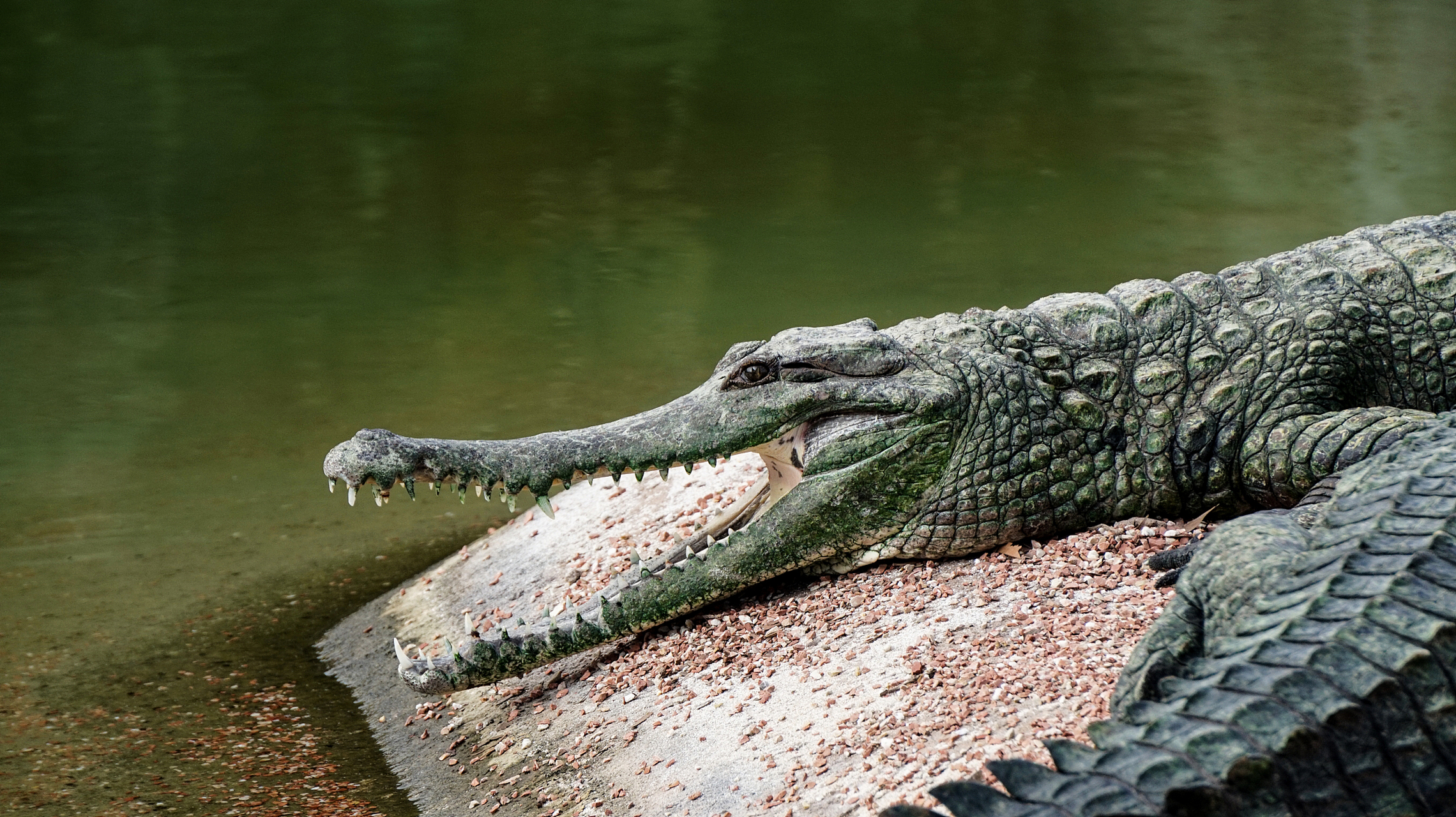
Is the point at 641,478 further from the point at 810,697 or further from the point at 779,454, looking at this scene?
the point at 810,697

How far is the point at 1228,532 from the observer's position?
2.81 meters

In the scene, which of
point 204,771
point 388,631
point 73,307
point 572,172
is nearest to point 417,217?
point 572,172

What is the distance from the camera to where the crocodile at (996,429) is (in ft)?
11.9

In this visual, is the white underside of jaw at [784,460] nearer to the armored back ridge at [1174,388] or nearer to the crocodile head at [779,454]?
the crocodile head at [779,454]

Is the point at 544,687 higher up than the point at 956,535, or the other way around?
the point at 956,535

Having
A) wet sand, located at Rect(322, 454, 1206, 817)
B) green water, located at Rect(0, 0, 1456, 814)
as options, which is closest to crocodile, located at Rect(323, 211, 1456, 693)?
wet sand, located at Rect(322, 454, 1206, 817)

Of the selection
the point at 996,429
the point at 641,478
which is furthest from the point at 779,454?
the point at 996,429

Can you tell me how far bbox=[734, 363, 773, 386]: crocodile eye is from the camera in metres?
3.72

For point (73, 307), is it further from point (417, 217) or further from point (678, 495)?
point (678, 495)

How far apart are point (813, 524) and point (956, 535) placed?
0.39 meters

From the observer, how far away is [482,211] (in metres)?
12.5

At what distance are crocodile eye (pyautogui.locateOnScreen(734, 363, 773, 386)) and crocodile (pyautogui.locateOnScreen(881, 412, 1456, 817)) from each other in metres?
1.48

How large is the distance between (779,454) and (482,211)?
362 inches

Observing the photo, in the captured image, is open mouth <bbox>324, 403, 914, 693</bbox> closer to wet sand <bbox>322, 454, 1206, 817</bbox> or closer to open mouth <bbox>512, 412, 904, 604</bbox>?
open mouth <bbox>512, 412, 904, 604</bbox>
